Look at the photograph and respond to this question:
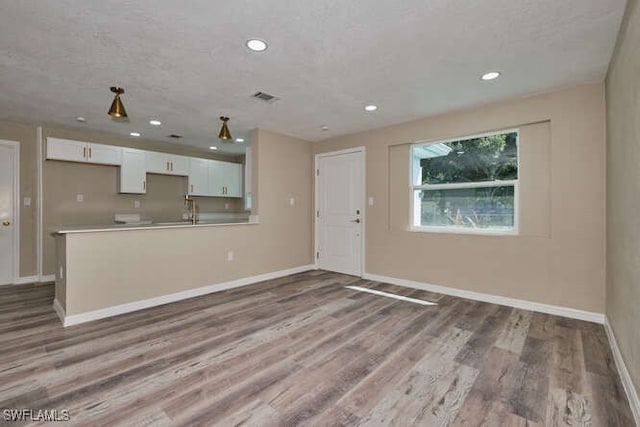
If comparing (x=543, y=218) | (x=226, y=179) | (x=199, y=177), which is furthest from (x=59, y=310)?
(x=543, y=218)

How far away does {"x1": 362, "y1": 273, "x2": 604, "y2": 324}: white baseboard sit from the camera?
9.28 ft

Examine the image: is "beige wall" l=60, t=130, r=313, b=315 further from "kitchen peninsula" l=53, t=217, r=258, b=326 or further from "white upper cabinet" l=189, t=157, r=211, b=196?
"white upper cabinet" l=189, t=157, r=211, b=196

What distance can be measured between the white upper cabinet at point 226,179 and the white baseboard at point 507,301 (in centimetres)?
380

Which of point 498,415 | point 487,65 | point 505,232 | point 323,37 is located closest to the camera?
point 498,415

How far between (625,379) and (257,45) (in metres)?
3.36

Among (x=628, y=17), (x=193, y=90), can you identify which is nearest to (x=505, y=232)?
(x=628, y=17)

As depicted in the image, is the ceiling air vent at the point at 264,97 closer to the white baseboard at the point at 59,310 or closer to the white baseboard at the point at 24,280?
the white baseboard at the point at 59,310

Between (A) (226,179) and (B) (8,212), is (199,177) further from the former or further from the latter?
(B) (8,212)

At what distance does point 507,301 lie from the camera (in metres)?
3.28

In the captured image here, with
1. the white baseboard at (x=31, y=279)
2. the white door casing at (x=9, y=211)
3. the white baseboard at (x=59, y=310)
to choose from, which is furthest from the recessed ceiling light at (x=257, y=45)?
the white baseboard at (x=31, y=279)

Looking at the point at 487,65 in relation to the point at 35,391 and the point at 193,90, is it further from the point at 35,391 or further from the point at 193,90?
the point at 35,391

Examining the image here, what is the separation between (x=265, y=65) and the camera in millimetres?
2473

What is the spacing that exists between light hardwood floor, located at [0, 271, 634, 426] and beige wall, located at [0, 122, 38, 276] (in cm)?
149

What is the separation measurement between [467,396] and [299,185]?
12.8 ft
